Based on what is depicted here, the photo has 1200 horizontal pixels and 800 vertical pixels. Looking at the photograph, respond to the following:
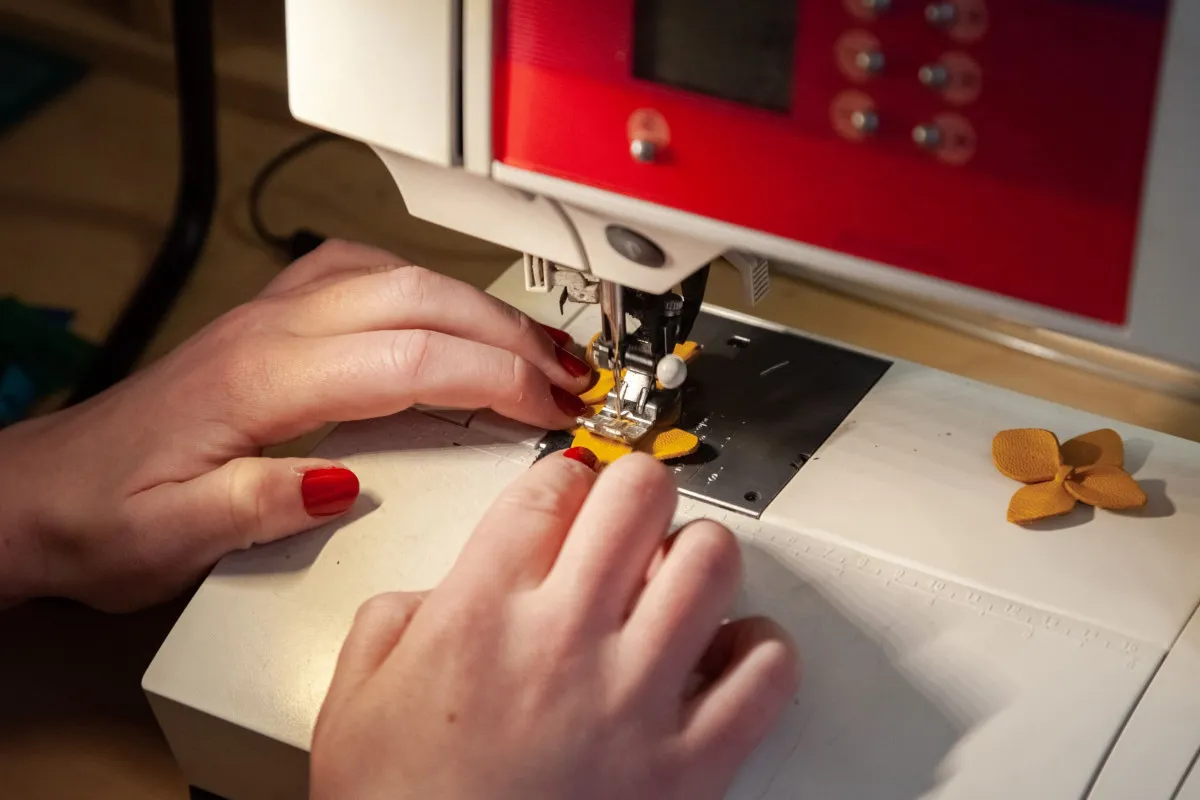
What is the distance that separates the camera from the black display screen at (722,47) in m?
0.59

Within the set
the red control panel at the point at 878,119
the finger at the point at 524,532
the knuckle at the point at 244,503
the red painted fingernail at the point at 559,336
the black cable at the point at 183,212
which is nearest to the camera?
the red control panel at the point at 878,119

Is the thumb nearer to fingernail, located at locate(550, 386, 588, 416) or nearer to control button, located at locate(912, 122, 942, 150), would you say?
fingernail, located at locate(550, 386, 588, 416)

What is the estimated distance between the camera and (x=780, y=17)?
588 mm

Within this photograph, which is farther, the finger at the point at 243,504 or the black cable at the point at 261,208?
the black cable at the point at 261,208

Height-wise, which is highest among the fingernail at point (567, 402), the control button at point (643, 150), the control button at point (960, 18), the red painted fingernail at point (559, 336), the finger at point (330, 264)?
the control button at point (960, 18)

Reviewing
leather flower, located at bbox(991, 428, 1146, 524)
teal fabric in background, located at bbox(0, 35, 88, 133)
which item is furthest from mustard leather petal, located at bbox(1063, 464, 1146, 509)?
teal fabric in background, located at bbox(0, 35, 88, 133)

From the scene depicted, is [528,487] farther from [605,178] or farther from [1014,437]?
[1014,437]

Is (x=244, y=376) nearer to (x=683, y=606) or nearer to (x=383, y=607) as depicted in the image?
(x=383, y=607)

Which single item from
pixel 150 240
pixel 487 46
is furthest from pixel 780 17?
pixel 150 240

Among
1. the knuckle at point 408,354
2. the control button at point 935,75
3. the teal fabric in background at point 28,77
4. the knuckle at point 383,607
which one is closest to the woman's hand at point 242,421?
the knuckle at point 408,354

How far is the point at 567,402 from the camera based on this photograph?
854 mm

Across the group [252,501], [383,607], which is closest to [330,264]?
[252,501]

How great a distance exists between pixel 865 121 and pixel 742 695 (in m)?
0.28

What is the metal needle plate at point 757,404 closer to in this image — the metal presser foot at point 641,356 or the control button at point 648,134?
the metal presser foot at point 641,356
